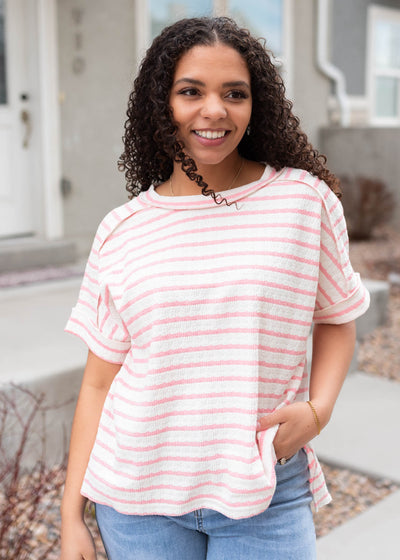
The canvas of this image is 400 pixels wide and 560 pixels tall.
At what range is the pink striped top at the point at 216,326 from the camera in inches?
49.7

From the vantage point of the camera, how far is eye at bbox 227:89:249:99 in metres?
1.31

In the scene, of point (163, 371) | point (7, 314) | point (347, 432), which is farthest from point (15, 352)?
point (163, 371)

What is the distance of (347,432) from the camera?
3.54 m

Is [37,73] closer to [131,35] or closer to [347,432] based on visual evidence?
[131,35]

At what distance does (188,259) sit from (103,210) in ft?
17.0

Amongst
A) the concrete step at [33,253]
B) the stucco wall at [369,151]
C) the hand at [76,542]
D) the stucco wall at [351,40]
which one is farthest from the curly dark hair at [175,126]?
the stucco wall at [351,40]

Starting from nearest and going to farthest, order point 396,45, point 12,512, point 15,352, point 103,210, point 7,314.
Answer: point 12,512
point 15,352
point 7,314
point 103,210
point 396,45

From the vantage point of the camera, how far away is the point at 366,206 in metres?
8.60

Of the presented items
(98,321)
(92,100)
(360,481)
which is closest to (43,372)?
(360,481)

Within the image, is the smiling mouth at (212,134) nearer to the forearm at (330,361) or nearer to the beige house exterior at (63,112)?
the forearm at (330,361)

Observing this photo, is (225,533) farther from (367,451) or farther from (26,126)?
(26,126)

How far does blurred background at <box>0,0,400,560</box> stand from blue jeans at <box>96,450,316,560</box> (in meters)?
0.86

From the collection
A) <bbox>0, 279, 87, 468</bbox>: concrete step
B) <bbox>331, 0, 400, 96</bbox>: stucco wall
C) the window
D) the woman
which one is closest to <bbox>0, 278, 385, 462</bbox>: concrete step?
<bbox>0, 279, 87, 468</bbox>: concrete step

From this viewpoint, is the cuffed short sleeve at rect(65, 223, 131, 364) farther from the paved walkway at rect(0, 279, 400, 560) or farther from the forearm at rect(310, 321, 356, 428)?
the paved walkway at rect(0, 279, 400, 560)
